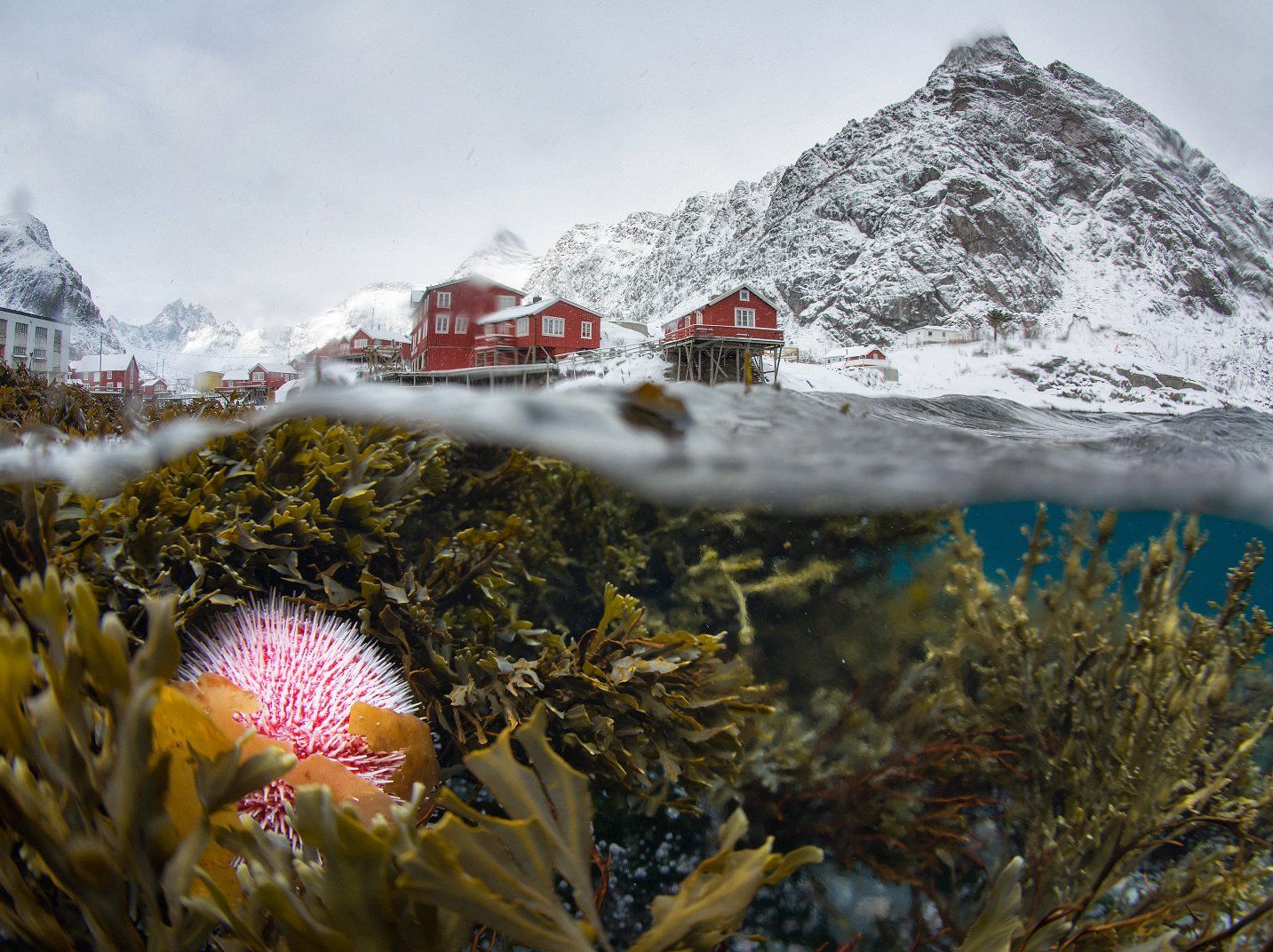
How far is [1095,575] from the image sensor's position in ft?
6.77

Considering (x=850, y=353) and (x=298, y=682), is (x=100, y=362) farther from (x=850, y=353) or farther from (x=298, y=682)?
(x=850, y=353)

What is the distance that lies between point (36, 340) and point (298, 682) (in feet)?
7.84

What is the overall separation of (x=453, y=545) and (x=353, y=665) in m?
0.34

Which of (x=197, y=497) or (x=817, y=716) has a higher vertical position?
(x=197, y=497)

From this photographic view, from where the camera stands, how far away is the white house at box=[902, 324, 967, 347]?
2.70 metres

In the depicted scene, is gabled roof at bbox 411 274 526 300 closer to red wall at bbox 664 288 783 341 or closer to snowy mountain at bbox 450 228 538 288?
snowy mountain at bbox 450 228 538 288

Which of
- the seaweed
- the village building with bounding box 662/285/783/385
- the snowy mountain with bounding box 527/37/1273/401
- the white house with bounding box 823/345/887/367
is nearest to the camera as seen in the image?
the seaweed

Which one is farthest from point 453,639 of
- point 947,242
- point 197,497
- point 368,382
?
point 947,242

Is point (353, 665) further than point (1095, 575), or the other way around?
point (1095, 575)

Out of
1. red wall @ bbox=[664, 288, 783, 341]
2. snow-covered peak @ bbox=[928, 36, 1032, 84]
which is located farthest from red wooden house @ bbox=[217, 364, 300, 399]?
snow-covered peak @ bbox=[928, 36, 1032, 84]

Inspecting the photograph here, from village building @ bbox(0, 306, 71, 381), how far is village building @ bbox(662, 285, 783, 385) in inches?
93.4

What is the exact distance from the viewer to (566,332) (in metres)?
2.49

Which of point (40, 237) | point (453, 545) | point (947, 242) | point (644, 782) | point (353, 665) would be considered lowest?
point (644, 782)

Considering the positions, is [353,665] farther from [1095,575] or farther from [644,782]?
[1095,575]
